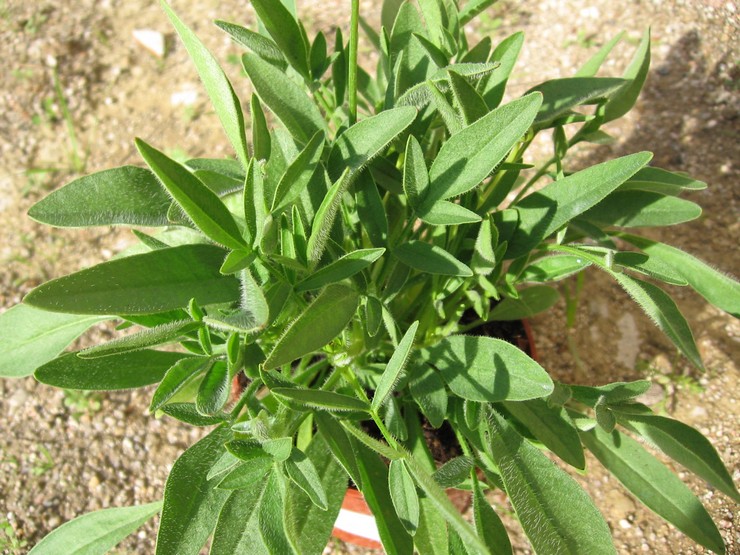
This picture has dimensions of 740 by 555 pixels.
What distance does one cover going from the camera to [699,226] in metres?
1.67

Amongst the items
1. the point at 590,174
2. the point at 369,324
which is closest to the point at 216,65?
the point at 369,324

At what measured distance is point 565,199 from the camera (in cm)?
90

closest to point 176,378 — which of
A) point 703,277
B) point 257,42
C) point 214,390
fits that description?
point 214,390

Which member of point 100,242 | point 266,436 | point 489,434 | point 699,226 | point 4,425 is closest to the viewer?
point 266,436

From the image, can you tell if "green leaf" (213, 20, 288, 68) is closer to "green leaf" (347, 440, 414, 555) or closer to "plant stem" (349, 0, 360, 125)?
"plant stem" (349, 0, 360, 125)

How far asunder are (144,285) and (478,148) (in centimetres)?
45

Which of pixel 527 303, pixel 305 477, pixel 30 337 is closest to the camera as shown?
pixel 305 477

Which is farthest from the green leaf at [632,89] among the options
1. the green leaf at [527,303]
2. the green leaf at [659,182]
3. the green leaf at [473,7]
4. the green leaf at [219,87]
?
the green leaf at [219,87]

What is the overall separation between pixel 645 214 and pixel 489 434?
411 mm

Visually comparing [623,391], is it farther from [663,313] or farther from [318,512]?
[318,512]

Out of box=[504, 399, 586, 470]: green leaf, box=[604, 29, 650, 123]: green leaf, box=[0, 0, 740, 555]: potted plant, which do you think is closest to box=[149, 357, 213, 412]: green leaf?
box=[0, 0, 740, 555]: potted plant

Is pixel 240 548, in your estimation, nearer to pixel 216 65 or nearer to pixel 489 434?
pixel 489 434

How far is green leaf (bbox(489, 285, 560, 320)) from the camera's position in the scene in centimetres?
127

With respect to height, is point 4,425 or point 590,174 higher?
point 590,174
